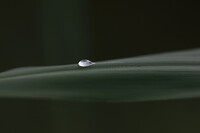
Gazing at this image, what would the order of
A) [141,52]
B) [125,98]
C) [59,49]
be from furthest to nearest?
[141,52] → [59,49] → [125,98]

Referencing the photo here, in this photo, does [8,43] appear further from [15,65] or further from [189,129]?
[189,129]

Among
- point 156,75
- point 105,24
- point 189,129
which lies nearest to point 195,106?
point 189,129

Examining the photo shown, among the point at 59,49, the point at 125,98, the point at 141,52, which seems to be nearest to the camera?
the point at 125,98

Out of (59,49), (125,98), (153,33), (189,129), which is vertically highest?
(153,33)

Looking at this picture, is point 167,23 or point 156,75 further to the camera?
point 167,23

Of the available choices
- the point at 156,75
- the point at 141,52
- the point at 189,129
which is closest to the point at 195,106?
the point at 189,129

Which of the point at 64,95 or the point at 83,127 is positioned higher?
the point at 83,127

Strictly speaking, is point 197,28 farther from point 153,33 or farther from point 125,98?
point 125,98
